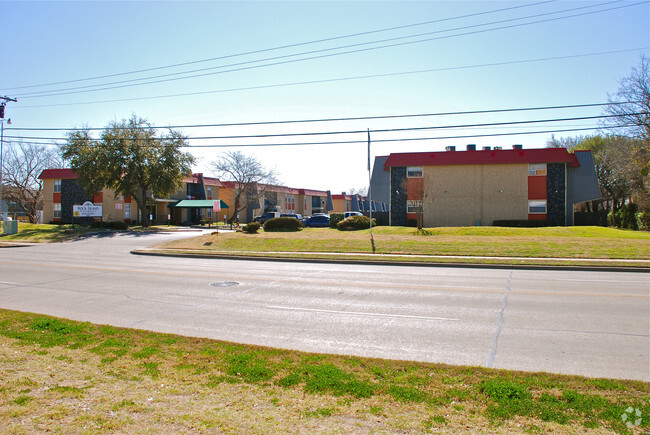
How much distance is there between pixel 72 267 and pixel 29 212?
61.1 meters

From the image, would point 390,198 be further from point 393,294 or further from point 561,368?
point 561,368

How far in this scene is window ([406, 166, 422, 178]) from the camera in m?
39.0

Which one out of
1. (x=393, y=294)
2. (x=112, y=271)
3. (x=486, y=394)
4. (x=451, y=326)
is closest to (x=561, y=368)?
(x=486, y=394)

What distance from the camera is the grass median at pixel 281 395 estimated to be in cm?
388

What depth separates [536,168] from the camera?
3691cm

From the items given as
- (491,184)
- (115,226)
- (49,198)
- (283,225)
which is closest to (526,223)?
(491,184)

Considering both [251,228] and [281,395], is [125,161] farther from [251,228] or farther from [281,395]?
[281,395]

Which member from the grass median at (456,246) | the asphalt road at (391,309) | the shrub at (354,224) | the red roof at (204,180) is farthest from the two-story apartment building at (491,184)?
the red roof at (204,180)

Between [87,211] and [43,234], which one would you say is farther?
[87,211]

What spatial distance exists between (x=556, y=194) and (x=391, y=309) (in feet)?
108

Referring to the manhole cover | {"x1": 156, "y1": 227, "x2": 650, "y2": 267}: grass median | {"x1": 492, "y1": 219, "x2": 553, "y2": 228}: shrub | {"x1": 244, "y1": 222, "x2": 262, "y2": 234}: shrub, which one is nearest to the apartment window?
{"x1": 492, "y1": 219, "x2": 553, "y2": 228}: shrub

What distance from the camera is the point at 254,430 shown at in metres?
3.79

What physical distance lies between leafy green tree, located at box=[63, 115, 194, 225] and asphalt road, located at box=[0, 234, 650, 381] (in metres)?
30.4

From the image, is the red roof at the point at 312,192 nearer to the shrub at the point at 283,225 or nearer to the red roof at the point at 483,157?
the red roof at the point at 483,157
